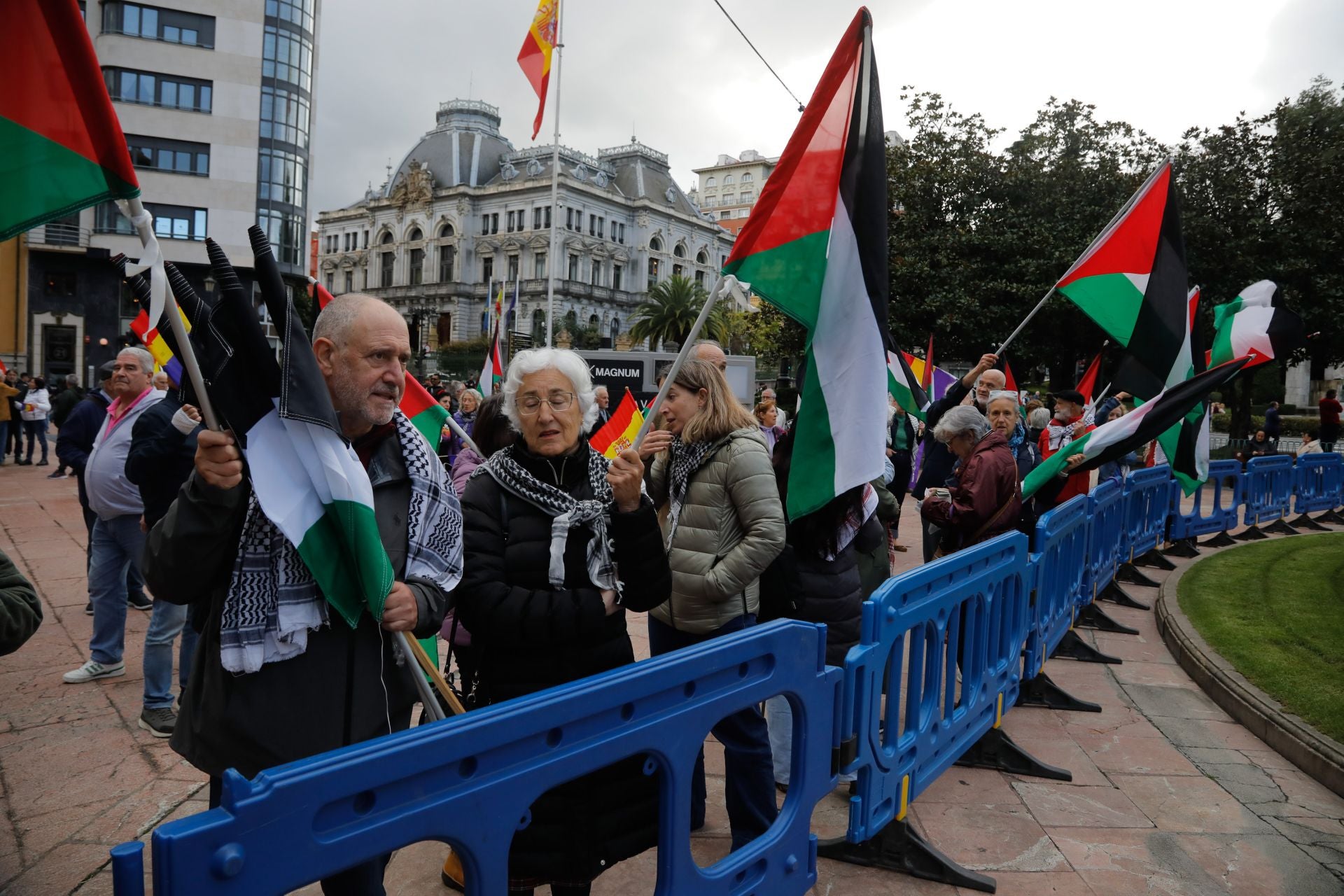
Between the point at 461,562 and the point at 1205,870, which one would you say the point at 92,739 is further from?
the point at 1205,870

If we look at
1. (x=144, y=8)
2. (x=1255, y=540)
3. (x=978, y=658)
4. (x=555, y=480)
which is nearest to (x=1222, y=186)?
(x=1255, y=540)

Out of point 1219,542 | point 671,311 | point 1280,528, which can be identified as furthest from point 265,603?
point 671,311

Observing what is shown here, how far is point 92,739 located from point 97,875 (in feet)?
4.68

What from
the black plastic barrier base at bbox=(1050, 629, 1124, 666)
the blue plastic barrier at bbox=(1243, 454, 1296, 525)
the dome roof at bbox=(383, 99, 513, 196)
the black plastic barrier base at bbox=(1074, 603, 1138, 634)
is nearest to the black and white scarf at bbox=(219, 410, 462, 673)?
the black plastic barrier base at bbox=(1050, 629, 1124, 666)

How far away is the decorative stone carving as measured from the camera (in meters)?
81.8

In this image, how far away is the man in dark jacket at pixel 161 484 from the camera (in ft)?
14.1

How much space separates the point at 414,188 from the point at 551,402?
3418 inches

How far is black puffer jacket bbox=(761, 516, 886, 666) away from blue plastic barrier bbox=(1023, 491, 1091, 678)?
4.26 feet

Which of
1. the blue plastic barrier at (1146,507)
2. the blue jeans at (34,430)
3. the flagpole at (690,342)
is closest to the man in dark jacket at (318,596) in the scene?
the flagpole at (690,342)

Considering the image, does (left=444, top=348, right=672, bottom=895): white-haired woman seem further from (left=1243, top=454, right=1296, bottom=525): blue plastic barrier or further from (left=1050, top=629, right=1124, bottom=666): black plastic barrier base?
(left=1243, top=454, right=1296, bottom=525): blue plastic barrier

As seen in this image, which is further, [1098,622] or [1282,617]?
[1098,622]

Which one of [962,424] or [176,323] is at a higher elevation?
[176,323]

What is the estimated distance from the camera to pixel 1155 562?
9844 mm

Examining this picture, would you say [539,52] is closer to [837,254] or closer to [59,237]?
[837,254]
